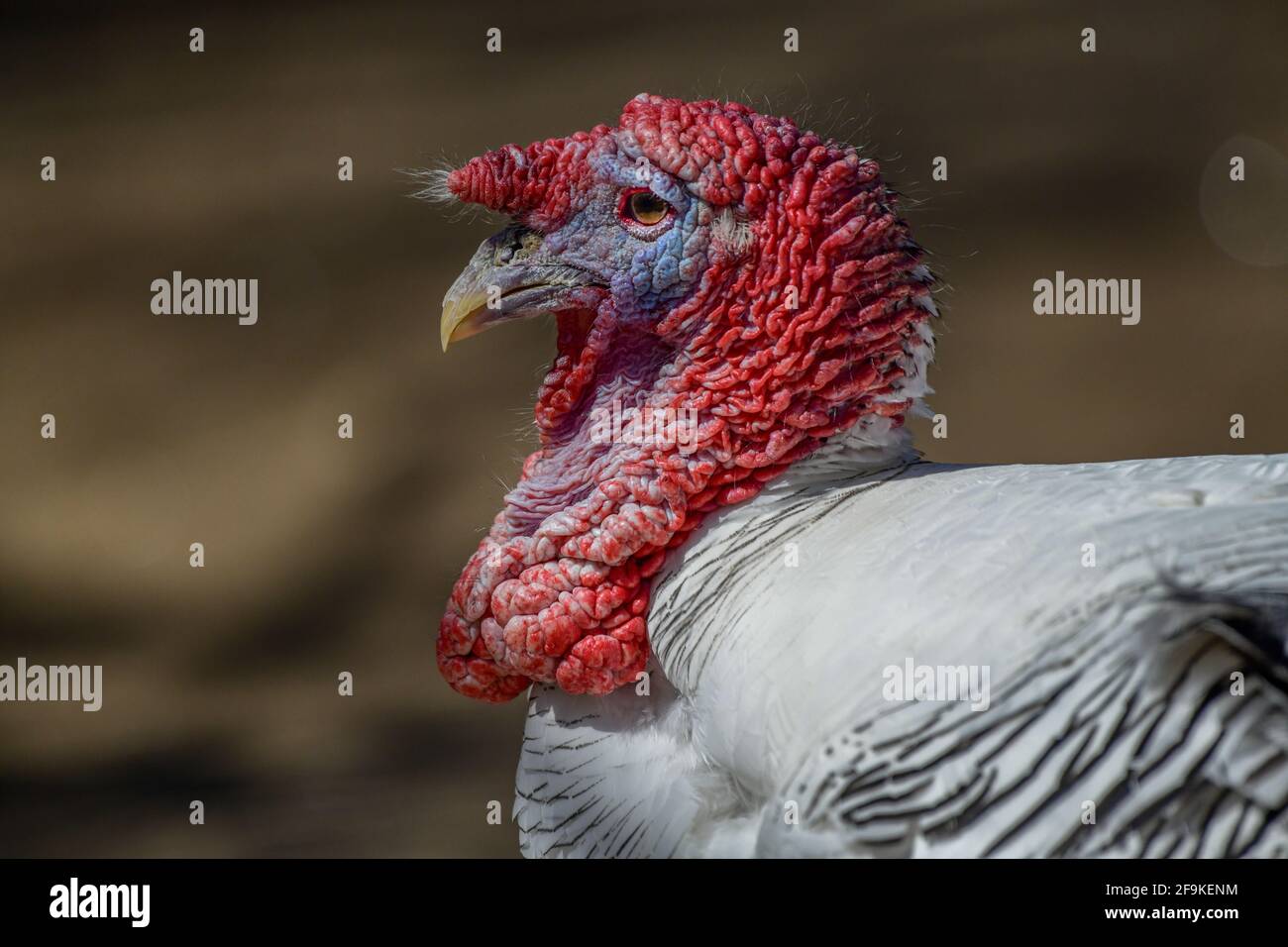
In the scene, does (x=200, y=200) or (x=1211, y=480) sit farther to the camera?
(x=200, y=200)

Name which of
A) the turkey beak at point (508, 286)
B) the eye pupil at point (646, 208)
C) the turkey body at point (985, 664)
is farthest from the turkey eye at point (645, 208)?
the turkey body at point (985, 664)

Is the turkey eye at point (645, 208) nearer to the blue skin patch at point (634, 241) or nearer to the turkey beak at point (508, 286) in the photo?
the blue skin patch at point (634, 241)

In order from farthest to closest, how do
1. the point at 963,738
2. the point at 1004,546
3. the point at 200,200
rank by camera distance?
1. the point at 200,200
2. the point at 1004,546
3. the point at 963,738

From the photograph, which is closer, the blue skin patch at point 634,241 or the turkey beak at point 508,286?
the blue skin patch at point 634,241

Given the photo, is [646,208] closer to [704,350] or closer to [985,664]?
[704,350]

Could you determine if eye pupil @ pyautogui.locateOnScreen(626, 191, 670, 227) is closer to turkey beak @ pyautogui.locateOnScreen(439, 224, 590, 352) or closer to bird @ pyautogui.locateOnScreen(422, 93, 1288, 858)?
bird @ pyautogui.locateOnScreen(422, 93, 1288, 858)

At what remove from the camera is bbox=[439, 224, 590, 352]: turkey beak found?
226 centimetres

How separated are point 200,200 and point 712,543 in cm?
313

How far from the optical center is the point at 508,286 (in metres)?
2.29

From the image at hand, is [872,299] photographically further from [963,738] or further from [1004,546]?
[963,738]

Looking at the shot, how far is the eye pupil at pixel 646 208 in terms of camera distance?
2186mm

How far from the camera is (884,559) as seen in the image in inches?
74.9

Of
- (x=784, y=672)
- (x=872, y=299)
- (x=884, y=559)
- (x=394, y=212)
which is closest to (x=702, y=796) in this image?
(x=784, y=672)

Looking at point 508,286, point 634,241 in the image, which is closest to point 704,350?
point 634,241
